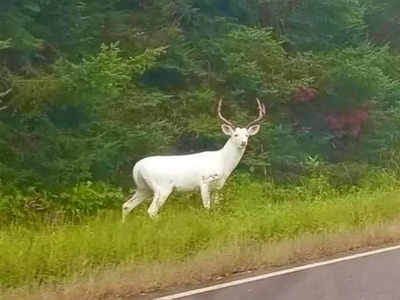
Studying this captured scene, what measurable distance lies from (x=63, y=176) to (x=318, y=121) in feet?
28.1

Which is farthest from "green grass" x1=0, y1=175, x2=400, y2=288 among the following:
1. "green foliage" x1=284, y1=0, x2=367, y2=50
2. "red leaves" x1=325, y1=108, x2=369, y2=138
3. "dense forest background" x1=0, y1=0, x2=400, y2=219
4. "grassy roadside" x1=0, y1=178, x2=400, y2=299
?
"green foliage" x1=284, y1=0, x2=367, y2=50

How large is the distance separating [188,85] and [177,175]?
565 centimetres

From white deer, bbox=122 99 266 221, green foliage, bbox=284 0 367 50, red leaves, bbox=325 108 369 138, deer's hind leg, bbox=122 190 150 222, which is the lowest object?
red leaves, bbox=325 108 369 138

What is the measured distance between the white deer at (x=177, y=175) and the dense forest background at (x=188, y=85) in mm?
1552

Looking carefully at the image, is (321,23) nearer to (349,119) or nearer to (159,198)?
(349,119)

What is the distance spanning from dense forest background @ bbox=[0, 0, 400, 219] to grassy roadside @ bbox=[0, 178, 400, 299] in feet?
6.06

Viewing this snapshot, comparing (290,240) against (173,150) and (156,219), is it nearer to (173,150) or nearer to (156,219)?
(156,219)

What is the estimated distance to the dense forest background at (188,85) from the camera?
16250mm

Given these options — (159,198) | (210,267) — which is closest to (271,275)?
(210,267)

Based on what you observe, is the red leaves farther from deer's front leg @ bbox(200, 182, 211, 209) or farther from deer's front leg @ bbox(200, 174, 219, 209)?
deer's front leg @ bbox(200, 182, 211, 209)

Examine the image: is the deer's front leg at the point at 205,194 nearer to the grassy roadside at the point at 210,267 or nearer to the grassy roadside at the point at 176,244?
the grassy roadside at the point at 176,244

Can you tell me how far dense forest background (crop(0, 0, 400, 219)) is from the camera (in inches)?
640

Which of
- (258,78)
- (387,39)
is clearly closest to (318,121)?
(258,78)

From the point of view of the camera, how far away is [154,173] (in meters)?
15.1
